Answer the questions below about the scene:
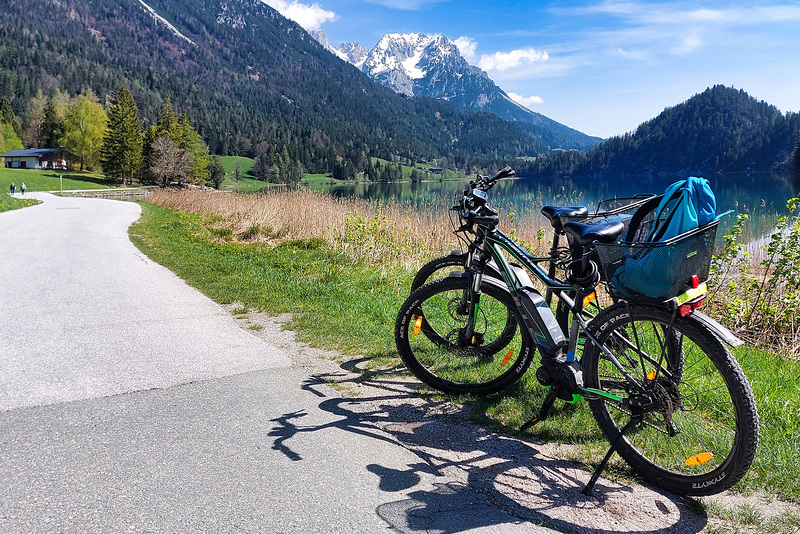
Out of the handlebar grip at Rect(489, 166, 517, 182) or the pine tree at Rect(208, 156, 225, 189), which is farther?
the pine tree at Rect(208, 156, 225, 189)

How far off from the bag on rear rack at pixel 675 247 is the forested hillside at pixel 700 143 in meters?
150

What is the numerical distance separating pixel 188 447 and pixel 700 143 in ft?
618

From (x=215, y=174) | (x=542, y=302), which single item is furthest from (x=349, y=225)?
(x=215, y=174)

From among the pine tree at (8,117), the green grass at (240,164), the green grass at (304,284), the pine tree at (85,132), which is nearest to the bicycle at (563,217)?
the green grass at (304,284)

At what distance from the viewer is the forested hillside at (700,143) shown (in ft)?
459

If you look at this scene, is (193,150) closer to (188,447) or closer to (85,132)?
(85,132)

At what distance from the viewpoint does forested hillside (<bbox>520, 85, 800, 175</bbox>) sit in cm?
13988

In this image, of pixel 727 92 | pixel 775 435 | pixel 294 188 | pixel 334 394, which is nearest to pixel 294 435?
pixel 334 394

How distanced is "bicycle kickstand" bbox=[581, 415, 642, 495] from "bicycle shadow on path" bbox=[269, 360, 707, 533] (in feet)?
0.13

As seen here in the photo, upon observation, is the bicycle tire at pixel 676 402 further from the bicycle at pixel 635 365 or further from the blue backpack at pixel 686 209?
the blue backpack at pixel 686 209

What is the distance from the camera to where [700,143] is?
161125 mm

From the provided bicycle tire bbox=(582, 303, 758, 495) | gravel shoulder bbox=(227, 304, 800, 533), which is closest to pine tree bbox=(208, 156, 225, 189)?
gravel shoulder bbox=(227, 304, 800, 533)

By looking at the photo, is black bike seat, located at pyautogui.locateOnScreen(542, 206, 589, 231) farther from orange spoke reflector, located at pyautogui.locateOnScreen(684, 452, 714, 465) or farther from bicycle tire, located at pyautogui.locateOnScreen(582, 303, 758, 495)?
orange spoke reflector, located at pyautogui.locateOnScreen(684, 452, 714, 465)

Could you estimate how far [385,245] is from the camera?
459 inches
